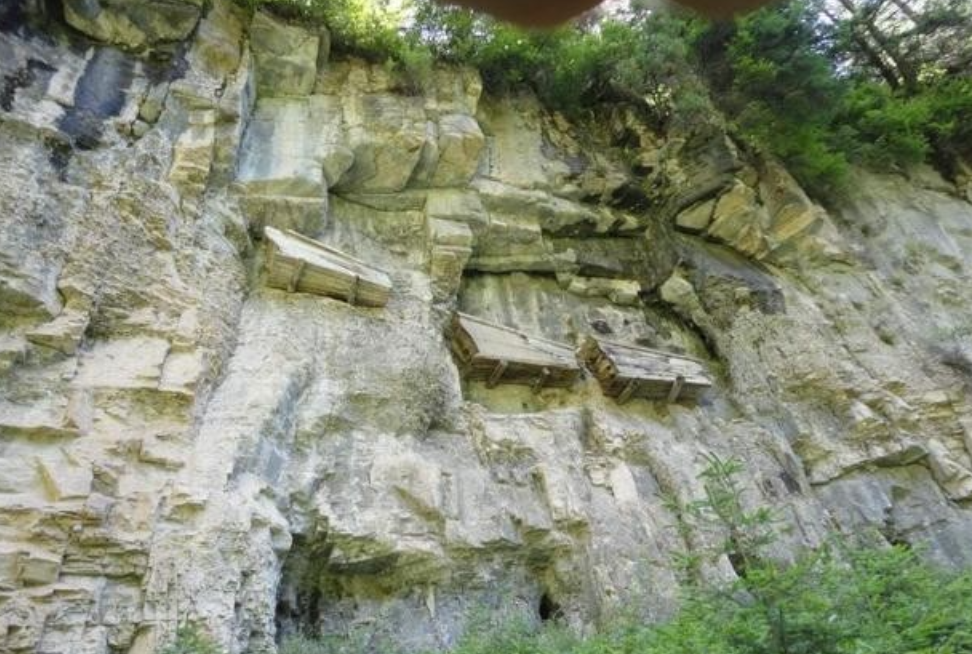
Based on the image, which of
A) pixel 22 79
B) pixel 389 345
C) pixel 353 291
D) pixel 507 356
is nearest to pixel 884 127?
pixel 507 356

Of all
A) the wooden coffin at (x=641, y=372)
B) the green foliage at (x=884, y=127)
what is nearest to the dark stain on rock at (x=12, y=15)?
the wooden coffin at (x=641, y=372)

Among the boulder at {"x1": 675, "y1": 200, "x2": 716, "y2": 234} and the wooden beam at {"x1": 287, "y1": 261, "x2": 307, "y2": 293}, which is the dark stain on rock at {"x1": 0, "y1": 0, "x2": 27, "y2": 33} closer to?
the wooden beam at {"x1": 287, "y1": 261, "x2": 307, "y2": 293}

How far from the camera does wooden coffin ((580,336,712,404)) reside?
1103 centimetres

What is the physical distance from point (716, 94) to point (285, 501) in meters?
12.9

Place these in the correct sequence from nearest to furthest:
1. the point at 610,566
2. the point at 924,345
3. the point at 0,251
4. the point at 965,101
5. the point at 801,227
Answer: the point at 0,251, the point at 610,566, the point at 924,345, the point at 801,227, the point at 965,101

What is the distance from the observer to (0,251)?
22.6ft

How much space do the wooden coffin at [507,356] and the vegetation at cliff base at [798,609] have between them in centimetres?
489

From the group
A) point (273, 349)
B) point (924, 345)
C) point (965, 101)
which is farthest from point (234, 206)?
point (965, 101)

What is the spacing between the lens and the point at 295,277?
941cm

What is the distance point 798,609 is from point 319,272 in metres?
7.34

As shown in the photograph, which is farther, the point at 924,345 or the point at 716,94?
the point at 716,94

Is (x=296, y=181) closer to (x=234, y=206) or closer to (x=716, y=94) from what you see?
(x=234, y=206)

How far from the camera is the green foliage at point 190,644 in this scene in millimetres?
5242

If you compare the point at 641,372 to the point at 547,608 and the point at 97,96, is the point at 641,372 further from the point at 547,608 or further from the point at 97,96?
the point at 97,96
